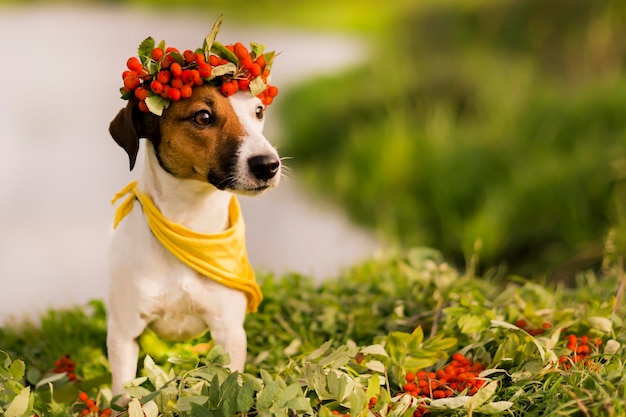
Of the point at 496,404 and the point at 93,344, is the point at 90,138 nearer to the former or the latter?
the point at 93,344

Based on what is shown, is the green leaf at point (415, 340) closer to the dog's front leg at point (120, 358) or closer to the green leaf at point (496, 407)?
the green leaf at point (496, 407)

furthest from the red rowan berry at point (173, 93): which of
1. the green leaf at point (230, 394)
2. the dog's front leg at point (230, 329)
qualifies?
the green leaf at point (230, 394)

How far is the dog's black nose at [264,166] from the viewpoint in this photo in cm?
176

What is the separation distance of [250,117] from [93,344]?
1.06 m

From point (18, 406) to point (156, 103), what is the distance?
0.71 metres

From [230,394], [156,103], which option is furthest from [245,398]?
[156,103]

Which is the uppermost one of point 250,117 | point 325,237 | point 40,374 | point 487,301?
point 250,117

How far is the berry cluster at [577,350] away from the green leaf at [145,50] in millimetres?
1200

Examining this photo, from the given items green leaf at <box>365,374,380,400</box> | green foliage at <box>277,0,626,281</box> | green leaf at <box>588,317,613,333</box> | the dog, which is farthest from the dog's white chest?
green foliage at <box>277,0,626,281</box>

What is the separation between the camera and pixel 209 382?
1.82 metres

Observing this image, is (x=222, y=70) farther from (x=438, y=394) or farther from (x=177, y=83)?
(x=438, y=394)

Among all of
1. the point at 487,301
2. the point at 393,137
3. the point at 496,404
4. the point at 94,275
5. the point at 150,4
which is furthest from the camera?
the point at 150,4

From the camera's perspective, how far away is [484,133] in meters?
5.00

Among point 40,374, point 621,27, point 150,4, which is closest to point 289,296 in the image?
point 40,374
